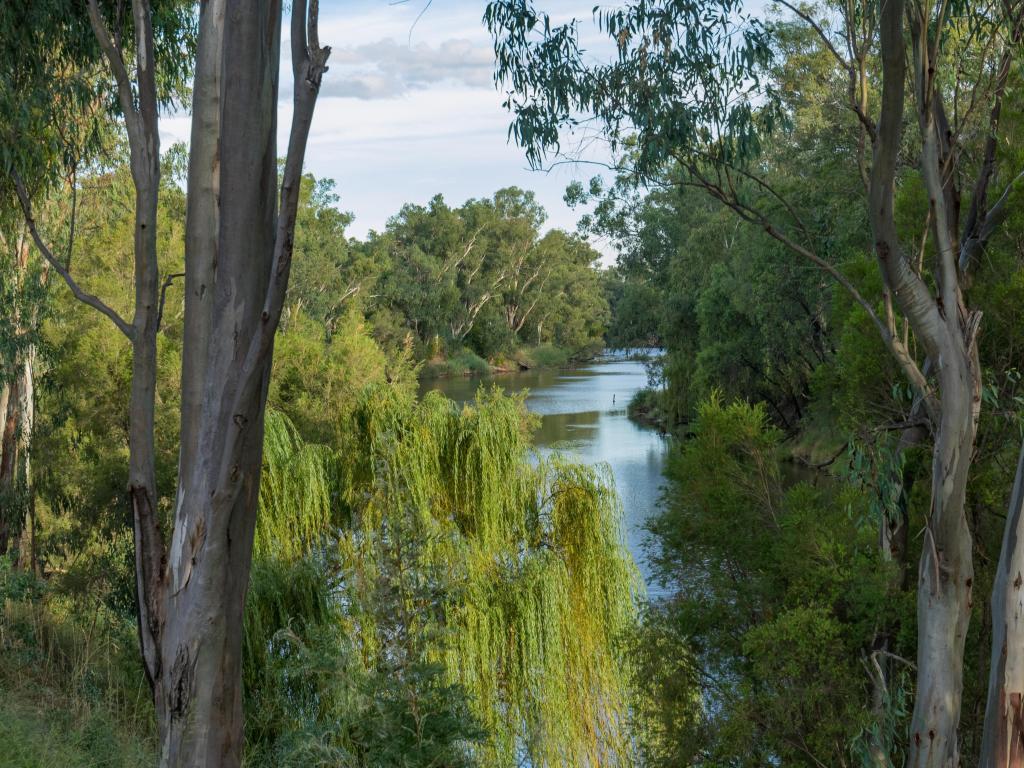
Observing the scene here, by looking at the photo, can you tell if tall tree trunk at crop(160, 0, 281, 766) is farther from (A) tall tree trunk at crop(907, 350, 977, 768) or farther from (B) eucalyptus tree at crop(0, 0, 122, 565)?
(A) tall tree trunk at crop(907, 350, 977, 768)

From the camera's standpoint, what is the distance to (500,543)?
7.36m

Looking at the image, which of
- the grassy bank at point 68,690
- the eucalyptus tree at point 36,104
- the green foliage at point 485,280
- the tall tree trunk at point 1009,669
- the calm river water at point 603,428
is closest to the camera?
the tall tree trunk at point 1009,669

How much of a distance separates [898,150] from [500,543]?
376cm

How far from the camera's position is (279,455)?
761 cm

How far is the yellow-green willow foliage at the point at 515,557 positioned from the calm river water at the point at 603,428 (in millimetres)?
389

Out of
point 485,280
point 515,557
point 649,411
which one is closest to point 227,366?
point 515,557

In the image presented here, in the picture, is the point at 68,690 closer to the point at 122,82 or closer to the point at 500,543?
the point at 500,543

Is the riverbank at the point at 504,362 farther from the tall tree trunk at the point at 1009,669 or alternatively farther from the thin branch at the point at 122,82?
the tall tree trunk at the point at 1009,669

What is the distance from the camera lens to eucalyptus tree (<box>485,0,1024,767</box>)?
427 cm

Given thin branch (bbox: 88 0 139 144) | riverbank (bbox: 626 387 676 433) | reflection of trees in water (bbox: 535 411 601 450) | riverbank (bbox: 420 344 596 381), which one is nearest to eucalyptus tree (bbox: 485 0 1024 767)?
thin branch (bbox: 88 0 139 144)

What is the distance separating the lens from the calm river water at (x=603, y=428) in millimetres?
12953

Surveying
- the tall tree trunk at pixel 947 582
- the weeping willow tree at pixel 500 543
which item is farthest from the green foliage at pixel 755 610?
the weeping willow tree at pixel 500 543

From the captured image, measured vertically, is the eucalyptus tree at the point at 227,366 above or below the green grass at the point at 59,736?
above

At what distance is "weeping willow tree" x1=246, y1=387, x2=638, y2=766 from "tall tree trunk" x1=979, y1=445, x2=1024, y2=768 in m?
2.90
